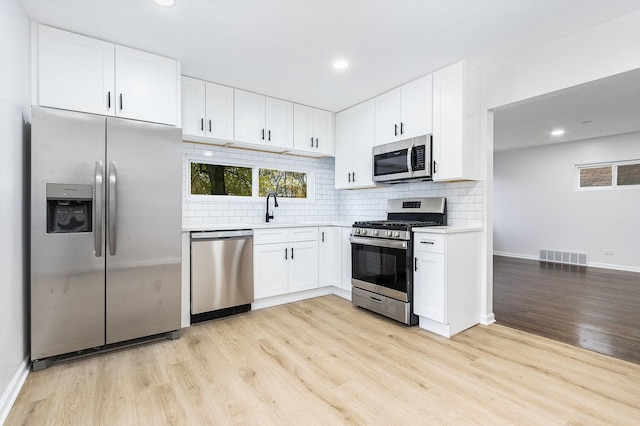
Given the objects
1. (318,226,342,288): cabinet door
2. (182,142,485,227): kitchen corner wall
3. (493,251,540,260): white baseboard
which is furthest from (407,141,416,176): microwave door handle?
(493,251,540,260): white baseboard

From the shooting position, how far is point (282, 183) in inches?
171

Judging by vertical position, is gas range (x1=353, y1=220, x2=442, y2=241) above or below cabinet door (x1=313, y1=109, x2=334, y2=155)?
below

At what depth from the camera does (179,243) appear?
270 cm

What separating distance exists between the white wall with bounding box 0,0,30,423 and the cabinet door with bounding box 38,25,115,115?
0.12 meters

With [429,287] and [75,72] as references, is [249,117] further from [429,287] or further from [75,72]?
[429,287]

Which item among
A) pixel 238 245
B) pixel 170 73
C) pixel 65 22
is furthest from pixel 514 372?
pixel 65 22

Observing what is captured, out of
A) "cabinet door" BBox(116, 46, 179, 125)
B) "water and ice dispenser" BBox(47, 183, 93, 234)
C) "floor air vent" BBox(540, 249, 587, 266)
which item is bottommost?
"floor air vent" BBox(540, 249, 587, 266)

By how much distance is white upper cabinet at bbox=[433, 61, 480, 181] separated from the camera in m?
2.91

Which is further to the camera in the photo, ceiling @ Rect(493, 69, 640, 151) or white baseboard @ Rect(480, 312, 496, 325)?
ceiling @ Rect(493, 69, 640, 151)

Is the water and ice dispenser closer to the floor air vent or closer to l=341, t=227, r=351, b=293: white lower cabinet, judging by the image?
l=341, t=227, r=351, b=293: white lower cabinet

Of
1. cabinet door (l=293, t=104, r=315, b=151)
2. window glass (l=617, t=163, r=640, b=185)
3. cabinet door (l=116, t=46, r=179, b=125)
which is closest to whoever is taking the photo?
cabinet door (l=116, t=46, r=179, b=125)

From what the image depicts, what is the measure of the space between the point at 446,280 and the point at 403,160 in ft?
4.41

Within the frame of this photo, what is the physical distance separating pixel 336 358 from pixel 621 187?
265 inches

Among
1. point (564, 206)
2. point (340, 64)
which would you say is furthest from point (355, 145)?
point (564, 206)
